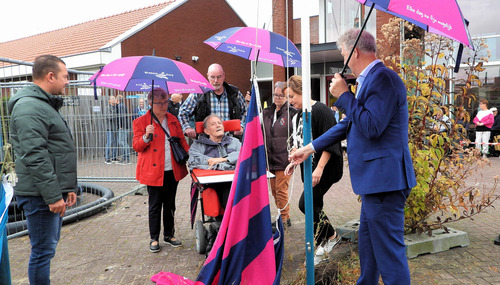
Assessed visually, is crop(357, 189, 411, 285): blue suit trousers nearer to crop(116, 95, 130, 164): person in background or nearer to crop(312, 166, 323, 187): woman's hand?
crop(312, 166, 323, 187): woman's hand

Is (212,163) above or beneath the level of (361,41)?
beneath

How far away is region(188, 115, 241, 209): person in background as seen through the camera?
4551 mm

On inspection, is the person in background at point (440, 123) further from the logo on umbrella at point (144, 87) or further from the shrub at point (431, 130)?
the logo on umbrella at point (144, 87)

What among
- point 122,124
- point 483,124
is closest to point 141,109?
point 122,124

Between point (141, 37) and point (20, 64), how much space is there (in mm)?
12689

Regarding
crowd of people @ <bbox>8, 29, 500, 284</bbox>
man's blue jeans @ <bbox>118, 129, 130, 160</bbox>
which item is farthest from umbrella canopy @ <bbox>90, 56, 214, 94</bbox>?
man's blue jeans @ <bbox>118, 129, 130, 160</bbox>

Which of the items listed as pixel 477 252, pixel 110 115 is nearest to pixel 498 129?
pixel 477 252

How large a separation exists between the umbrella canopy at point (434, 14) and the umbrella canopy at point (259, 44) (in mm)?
2475

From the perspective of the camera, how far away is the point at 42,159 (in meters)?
2.87

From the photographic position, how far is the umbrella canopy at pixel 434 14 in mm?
2189

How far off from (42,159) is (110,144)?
5498 millimetres

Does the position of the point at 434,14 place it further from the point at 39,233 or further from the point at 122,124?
the point at 122,124

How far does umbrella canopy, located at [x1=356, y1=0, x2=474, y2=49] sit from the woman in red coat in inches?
121

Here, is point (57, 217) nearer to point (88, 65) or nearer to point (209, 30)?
point (88, 65)
